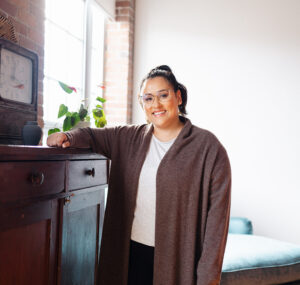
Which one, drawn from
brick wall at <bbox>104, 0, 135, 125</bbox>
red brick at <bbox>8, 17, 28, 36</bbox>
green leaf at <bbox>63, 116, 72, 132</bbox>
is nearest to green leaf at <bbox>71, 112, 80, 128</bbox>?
green leaf at <bbox>63, 116, 72, 132</bbox>

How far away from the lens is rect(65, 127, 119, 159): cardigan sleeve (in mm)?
1622

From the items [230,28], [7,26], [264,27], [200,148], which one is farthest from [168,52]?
[200,148]

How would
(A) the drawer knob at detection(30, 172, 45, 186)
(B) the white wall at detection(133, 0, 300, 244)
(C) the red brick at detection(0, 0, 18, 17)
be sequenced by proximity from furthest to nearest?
(B) the white wall at detection(133, 0, 300, 244), (C) the red brick at detection(0, 0, 18, 17), (A) the drawer knob at detection(30, 172, 45, 186)

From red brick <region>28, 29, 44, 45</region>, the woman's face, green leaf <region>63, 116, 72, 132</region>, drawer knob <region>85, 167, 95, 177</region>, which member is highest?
red brick <region>28, 29, 44, 45</region>

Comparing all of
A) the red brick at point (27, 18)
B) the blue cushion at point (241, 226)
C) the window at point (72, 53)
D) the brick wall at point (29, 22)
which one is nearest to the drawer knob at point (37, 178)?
the brick wall at point (29, 22)

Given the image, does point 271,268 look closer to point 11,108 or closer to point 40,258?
point 40,258

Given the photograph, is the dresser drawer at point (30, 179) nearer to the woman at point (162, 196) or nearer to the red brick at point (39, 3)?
the woman at point (162, 196)

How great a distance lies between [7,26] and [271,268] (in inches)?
92.5

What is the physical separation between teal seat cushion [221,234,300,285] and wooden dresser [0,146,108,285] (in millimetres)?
1111

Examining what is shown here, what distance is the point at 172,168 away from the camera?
1.56 metres

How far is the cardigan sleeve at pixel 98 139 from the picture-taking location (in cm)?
162

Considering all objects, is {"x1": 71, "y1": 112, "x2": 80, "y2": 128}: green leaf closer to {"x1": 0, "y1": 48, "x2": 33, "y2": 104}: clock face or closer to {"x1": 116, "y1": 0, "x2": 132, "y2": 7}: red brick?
{"x1": 0, "y1": 48, "x2": 33, "y2": 104}: clock face

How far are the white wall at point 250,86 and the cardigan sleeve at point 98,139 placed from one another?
2118 millimetres

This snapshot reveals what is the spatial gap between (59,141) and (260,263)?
1843 mm
